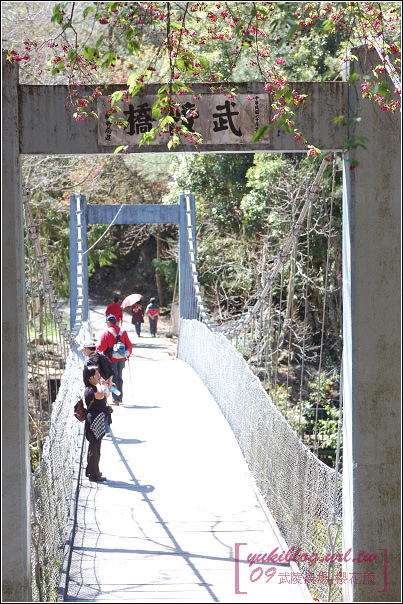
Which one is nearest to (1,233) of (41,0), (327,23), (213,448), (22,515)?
(22,515)

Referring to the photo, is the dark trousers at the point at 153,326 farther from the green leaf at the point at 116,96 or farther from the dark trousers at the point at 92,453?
the green leaf at the point at 116,96

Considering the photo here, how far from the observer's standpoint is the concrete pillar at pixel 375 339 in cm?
354

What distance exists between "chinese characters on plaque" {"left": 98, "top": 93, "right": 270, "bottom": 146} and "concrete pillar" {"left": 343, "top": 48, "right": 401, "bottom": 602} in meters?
0.45

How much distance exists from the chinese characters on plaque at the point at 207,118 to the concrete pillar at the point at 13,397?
473mm

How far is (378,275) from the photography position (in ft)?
11.7

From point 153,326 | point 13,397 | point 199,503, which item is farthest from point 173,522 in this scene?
point 153,326

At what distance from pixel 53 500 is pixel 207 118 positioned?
2083 millimetres

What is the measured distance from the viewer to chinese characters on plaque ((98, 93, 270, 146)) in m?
3.59

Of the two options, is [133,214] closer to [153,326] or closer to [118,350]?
[153,326]

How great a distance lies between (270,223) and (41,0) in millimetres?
5113

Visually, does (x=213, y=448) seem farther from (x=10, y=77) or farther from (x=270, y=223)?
(x=270, y=223)

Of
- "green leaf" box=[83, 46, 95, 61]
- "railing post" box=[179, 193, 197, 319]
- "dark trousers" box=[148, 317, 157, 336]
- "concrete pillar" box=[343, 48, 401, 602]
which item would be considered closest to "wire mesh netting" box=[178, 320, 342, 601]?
"concrete pillar" box=[343, 48, 401, 602]

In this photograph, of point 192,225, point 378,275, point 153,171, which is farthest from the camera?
point 153,171

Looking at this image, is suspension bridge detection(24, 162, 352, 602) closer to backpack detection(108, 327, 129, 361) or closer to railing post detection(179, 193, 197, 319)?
backpack detection(108, 327, 129, 361)
